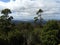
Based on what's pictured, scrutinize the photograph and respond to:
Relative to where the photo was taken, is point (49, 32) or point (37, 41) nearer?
point (49, 32)

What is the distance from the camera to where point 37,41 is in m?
45.9

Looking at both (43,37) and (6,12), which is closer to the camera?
(43,37)

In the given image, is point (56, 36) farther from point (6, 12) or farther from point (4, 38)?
point (6, 12)

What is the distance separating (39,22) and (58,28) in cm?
2431

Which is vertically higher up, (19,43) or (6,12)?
(6,12)

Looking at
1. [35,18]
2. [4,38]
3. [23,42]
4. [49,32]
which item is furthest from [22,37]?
[35,18]

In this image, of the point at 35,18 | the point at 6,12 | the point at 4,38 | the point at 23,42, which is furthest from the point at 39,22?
the point at 4,38

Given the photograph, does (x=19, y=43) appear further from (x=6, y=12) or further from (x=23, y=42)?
(x=6, y=12)

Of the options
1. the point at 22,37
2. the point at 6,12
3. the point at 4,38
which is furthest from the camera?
the point at 6,12

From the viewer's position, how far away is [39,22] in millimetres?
65938

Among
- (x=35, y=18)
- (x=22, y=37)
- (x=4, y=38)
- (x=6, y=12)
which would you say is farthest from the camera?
(x=35, y=18)

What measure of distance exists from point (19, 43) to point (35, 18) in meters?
18.1

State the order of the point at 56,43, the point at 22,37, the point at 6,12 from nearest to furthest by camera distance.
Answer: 1. the point at 56,43
2. the point at 22,37
3. the point at 6,12

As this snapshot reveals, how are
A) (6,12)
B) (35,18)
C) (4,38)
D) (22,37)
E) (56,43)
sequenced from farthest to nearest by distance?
(35,18), (6,12), (22,37), (4,38), (56,43)
